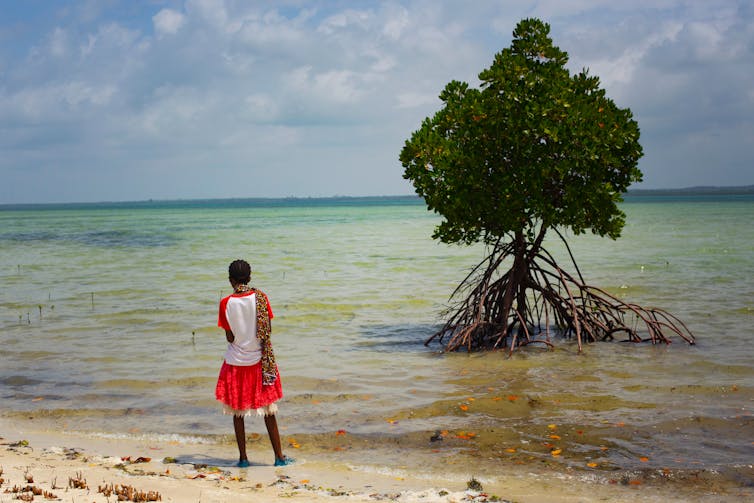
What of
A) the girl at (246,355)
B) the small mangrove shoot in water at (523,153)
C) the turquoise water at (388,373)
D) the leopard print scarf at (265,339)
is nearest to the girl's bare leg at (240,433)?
the girl at (246,355)

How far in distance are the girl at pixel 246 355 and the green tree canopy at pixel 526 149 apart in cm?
599

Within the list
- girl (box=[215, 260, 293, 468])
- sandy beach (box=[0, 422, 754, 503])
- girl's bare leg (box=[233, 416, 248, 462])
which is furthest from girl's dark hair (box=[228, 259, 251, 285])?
sandy beach (box=[0, 422, 754, 503])

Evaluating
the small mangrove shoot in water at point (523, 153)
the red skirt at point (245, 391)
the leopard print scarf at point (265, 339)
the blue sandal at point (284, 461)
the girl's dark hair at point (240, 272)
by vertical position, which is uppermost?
the small mangrove shoot in water at point (523, 153)

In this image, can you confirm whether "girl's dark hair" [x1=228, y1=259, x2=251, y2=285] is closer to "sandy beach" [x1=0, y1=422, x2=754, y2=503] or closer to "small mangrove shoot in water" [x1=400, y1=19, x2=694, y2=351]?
"sandy beach" [x1=0, y1=422, x2=754, y2=503]

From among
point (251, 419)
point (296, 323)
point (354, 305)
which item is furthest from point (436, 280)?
point (251, 419)

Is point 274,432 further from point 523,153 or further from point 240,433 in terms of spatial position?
point 523,153

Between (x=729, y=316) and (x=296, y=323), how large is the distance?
30.2 feet

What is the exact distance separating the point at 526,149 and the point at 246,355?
6.91 m

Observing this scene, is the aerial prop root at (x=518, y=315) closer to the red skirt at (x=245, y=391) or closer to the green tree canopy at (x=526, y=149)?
the green tree canopy at (x=526, y=149)

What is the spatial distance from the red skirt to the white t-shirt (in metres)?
0.11

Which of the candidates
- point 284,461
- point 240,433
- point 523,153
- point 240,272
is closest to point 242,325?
Result: point 240,272

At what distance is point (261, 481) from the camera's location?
248 inches

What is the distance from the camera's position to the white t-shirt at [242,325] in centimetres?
656

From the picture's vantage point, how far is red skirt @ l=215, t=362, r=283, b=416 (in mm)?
6719
